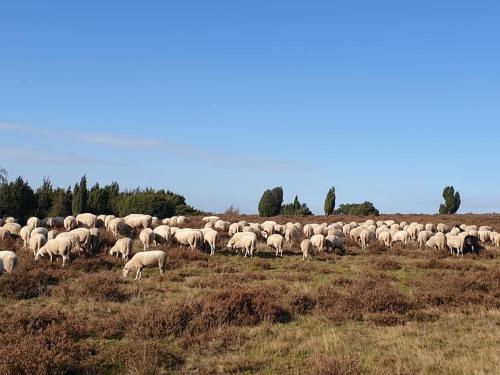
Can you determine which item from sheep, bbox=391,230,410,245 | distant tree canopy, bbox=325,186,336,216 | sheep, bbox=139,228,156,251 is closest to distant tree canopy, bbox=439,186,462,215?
distant tree canopy, bbox=325,186,336,216

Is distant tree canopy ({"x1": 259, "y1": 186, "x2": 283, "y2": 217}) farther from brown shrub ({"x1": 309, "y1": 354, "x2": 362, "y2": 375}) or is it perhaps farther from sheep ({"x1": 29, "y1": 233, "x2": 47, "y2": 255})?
brown shrub ({"x1": 309, "y1": 354, "x2": 362, "y2": 375})

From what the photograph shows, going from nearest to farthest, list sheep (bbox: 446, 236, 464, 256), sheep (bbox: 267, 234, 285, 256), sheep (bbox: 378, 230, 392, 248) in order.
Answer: sheep (bbox: 267, 234, 285, 256) < sheep (bbox: 446, 236, 464, 256) < sheep (bbox: 378, 230, 392, 248)

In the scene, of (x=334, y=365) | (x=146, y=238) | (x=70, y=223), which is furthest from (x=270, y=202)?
(x=334, y=365)

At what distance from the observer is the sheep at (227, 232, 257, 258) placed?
23548 millimetres

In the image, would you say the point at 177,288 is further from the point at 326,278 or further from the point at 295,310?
the point at 326,278

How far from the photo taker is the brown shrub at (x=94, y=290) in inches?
539

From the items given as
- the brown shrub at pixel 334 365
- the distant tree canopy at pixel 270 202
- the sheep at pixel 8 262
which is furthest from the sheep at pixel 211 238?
the distant tree canopy at pixel 270 202

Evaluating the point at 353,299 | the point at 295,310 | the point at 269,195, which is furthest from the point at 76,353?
the point at 269,195

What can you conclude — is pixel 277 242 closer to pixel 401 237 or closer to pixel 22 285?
pixel 401 237

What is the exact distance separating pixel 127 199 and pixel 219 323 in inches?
1832

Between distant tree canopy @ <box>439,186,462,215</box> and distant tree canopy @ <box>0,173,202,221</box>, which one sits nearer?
distant tree canopy @ <box>0,173,202,221</box>

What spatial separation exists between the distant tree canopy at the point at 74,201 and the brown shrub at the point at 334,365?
45512 mm

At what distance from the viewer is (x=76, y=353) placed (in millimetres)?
9141

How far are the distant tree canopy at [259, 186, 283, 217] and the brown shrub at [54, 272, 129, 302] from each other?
51.1 m
